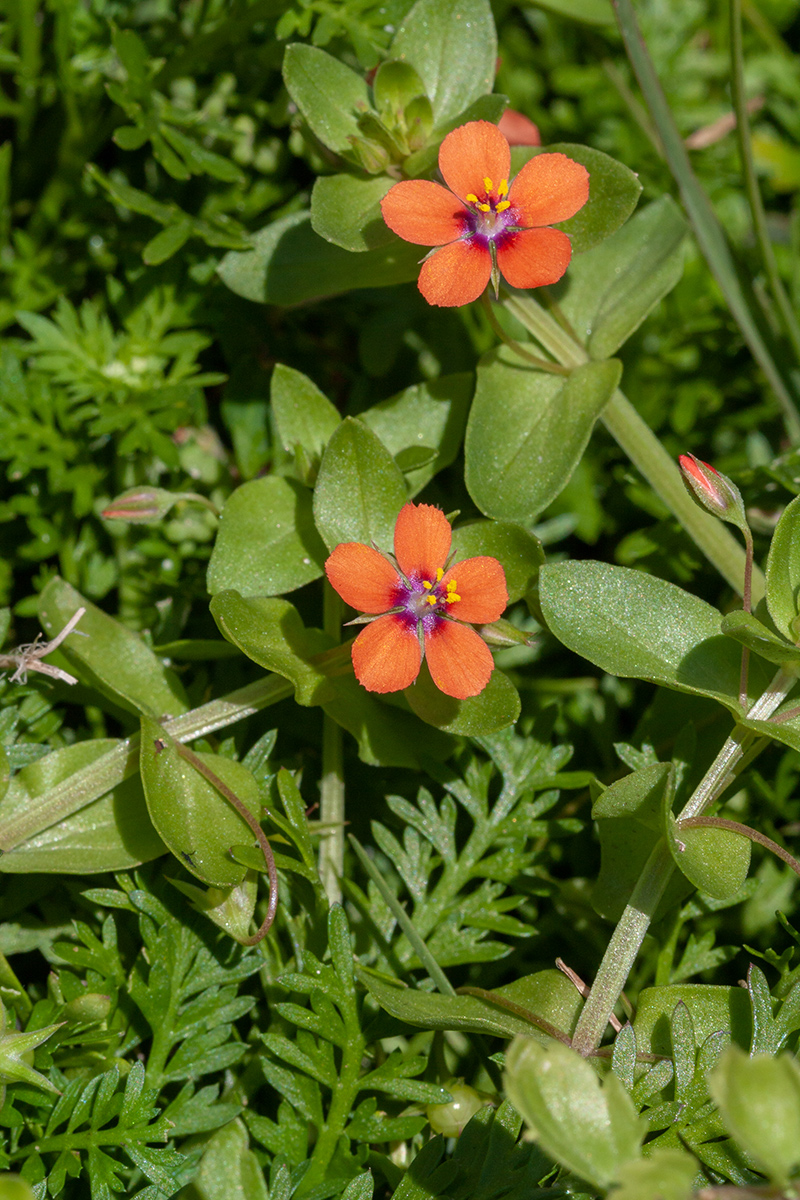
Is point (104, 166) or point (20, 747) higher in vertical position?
point (104, 166)

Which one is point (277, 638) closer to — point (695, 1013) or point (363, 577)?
point (363, 577)

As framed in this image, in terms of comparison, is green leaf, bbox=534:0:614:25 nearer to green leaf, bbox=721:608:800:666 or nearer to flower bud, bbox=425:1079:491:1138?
green leaf, bbox=721:608:800:666

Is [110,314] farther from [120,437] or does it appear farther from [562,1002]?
[562,1002]

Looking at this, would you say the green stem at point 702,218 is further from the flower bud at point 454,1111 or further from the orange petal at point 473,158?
the flower bud at point 454,1111

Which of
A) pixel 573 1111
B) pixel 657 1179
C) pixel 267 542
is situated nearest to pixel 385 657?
pixel 267 542

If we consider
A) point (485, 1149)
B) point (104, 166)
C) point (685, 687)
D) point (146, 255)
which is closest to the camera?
point (485, 1149)

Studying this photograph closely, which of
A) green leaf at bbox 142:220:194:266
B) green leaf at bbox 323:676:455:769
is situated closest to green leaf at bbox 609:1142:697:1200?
green leaf at bbox 323:676:455:769

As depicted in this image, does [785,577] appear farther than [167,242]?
No

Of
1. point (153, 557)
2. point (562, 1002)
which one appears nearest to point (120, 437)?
point (153, 557)
